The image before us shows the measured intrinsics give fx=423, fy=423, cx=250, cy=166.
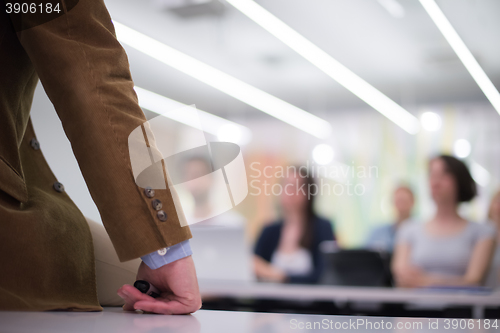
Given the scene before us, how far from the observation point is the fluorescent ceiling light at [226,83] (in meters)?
5.20

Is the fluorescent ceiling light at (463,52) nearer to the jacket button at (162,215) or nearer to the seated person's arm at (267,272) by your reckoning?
the seated person's arm at (267,272)

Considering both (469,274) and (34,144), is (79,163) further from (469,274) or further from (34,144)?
(469,274)

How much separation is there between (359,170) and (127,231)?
8.07m

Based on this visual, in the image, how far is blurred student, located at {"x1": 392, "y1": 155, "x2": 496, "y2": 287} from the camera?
111 inches

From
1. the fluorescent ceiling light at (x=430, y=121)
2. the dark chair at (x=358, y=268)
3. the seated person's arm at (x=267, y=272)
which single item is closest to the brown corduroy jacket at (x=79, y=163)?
the dark chair at (x=358, y=268)

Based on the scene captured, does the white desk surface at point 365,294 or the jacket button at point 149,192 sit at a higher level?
the jacket button at point 149,192

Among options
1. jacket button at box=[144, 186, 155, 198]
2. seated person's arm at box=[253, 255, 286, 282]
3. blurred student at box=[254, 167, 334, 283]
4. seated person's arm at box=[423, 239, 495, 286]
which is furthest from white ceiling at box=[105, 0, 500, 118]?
jacket button at box=[144, 186, 155, 198]

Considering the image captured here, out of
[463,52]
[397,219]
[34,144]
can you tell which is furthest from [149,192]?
[463,52]

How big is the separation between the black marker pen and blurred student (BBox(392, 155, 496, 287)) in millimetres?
2461

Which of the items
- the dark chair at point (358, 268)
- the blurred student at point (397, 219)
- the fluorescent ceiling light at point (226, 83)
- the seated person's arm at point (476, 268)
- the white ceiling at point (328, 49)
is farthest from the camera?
the blurred student at point (397, 219)

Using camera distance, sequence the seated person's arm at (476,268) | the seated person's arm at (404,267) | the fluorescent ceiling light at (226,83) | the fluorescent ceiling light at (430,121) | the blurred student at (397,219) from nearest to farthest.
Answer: the seated person's arm at (476,268)
the seated person's arm at (404,267)
the fluorescent ceiling light at (226,83)
the blurred student at (397,219)
the fluorescent ceiling light at (430,121)

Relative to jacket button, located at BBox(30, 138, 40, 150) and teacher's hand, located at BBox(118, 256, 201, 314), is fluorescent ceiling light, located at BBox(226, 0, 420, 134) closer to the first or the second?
jacket button, located at BBox(30, 138, 40, 150)

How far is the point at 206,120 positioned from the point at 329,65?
3.21 m

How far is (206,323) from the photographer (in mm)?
646
